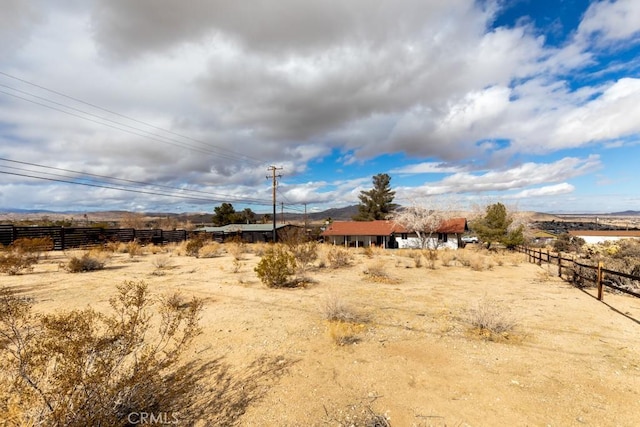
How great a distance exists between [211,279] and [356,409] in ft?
35.1

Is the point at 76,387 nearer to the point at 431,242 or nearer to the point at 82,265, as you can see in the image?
the point at 82,265

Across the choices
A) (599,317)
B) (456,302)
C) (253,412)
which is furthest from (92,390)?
(599,317)

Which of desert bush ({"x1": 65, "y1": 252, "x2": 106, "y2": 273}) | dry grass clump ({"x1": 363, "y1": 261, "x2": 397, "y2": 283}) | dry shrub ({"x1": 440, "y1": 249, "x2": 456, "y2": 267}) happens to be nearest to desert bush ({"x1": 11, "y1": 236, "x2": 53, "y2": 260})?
desert bush ({"x1": 65, "y1": 252, "x2": 106, "y2": 273})

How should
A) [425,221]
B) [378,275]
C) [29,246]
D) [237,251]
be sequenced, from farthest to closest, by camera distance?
[425,221] → [237,251] → [29,246] → [378,275]

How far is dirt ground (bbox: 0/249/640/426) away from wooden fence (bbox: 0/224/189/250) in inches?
776

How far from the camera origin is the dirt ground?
404cm

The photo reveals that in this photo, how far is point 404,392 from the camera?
4469mm

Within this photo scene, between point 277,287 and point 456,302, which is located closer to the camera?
point 456,302

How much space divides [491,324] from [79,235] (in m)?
34.1

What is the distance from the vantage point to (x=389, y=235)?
44875mm

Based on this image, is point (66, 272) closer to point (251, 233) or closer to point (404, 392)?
point (404, 392)

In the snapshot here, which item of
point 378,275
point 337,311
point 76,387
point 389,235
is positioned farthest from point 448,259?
point 389,235

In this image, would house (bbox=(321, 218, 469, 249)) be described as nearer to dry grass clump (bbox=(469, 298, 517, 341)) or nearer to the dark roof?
the dark roof

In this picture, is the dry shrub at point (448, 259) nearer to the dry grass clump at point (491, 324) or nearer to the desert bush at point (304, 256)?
the desert bush at point (304, 256)
